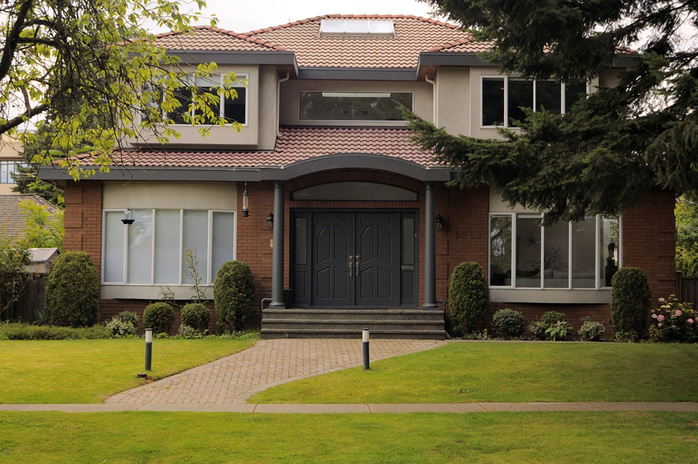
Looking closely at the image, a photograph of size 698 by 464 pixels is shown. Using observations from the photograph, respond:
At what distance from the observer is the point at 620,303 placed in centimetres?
1538

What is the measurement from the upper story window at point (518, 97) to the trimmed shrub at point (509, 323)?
4508 millimetres

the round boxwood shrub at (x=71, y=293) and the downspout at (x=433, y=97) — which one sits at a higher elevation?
the downspout at (x=433, y=97)

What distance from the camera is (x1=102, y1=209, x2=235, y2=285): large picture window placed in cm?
1678

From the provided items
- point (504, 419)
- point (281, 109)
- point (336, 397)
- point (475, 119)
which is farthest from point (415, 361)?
point (281, 109)

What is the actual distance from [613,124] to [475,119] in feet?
27.1

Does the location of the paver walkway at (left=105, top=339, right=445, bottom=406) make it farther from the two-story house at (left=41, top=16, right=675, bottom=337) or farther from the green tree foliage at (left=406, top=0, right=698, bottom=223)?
the green tree foliage at (left=406, top=0, right=698, bottom=223)

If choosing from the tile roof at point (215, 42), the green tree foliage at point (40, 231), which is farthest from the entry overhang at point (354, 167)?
the green tree foliage at point (40, 231)

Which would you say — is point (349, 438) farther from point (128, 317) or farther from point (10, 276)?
point (10, 276)

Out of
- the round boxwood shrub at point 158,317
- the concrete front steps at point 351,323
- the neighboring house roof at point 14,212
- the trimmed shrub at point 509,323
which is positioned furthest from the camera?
the neighboring house roof at point 14,212

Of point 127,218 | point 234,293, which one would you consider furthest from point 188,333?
point 127,218

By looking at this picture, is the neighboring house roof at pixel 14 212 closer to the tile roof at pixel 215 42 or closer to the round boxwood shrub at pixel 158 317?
the tile roof at pixel 215 42

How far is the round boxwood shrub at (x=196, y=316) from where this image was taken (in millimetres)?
15781

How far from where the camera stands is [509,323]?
15.8 meters

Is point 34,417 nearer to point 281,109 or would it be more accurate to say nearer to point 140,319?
point 140,319
